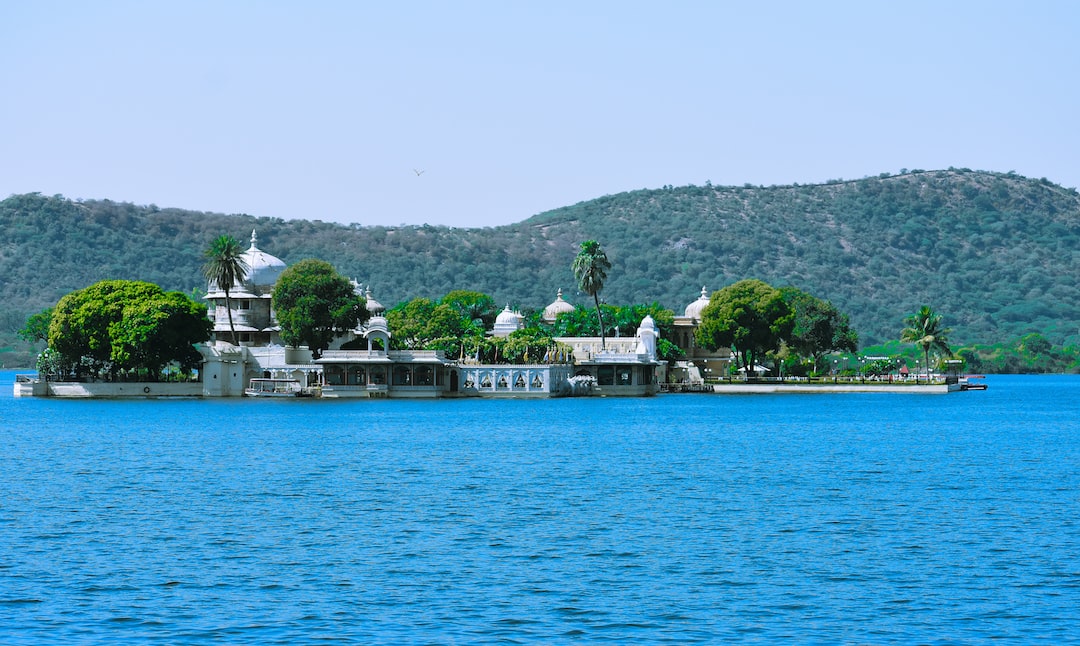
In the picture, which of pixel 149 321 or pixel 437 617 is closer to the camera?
pixel 437 617

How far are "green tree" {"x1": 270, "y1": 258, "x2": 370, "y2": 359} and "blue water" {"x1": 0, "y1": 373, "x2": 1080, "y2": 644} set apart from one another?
42756mm

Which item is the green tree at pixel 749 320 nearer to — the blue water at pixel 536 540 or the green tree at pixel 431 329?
the green tree at pixel 431 329

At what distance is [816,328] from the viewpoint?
Answer: 461 ft

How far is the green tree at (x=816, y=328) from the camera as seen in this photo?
141 m

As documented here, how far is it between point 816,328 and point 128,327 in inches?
2725

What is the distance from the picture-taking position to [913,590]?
2745 cm

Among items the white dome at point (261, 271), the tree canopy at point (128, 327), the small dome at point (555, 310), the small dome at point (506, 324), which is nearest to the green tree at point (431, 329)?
the small dome at point (506, 324)

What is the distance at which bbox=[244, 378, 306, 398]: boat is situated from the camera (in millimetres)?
112188

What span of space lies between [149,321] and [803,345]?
6871 centimetres

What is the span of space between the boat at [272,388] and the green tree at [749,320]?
138ft

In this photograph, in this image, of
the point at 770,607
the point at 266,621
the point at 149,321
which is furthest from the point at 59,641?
the point at 149,321

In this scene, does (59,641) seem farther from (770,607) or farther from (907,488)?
(907,488)

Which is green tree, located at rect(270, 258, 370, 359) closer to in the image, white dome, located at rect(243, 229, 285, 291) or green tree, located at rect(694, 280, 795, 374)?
white dome, located at rect(243, 229, 285, 291)

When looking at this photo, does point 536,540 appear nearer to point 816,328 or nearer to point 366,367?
point 366,367
